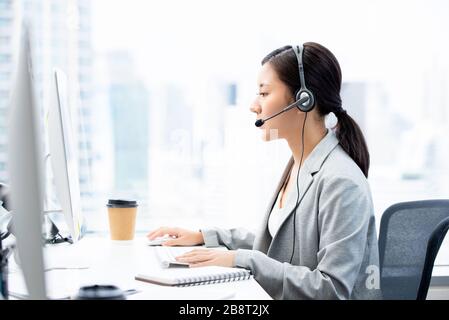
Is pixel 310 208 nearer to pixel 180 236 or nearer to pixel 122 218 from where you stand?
pixel 180 236

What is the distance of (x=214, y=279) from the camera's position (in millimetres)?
1261

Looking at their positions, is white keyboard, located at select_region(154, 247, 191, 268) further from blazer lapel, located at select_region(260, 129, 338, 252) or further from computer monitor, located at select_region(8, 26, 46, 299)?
computer monitor, located at select_region(8, 26, 46, 299)

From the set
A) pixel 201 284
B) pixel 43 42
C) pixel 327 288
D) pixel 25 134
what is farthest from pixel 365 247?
pixel 43 42

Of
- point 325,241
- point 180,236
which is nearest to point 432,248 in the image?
point 325,241

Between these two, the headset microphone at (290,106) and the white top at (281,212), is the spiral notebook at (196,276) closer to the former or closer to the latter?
the white top at (281,212)

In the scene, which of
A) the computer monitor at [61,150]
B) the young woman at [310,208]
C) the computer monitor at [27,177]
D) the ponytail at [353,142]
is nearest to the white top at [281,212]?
the young woman at [310,208]

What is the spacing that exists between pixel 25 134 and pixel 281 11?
190cm

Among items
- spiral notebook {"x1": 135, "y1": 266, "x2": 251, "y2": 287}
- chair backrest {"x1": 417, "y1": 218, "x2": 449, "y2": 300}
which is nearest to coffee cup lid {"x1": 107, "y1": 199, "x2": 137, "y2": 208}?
spiral notebook {"x1": 135, "y1": 266, "x2": 251, "y2": 287}

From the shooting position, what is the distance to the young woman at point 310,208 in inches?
54.4

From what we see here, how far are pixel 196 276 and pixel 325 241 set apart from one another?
1.19 feet

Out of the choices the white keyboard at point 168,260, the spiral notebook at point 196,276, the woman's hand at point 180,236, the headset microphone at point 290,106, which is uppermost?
the headset microphone at point 290,106

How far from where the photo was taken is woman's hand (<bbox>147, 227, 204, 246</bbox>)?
1831 millimetres

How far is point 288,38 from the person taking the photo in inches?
99.6

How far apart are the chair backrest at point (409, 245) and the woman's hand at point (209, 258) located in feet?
1.43
